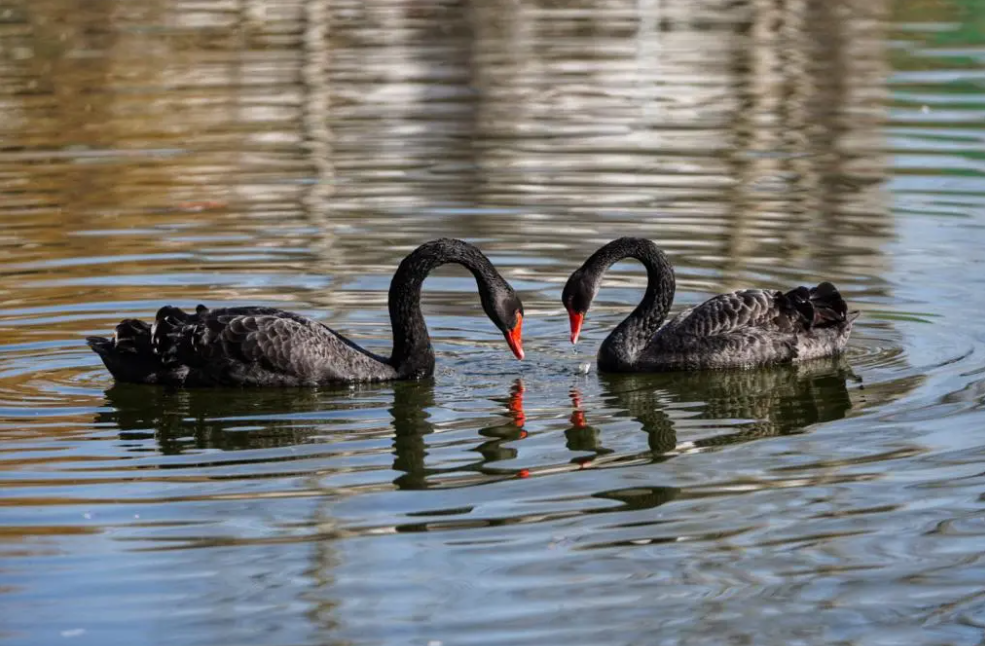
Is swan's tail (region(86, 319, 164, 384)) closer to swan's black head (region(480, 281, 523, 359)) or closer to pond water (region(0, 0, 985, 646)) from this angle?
pond water (region(0, 0, 985, 646))

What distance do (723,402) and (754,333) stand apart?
711mm

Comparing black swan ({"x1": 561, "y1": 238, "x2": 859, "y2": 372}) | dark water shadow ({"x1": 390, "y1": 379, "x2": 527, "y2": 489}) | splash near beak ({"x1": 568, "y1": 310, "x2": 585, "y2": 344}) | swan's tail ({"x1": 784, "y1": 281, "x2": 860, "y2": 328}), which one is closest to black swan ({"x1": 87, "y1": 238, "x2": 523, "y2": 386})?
dark water shadow ({"x1": 390, "y1": 379, "x2": 527, "y2": 489})

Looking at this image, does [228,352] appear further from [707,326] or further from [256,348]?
[707,326]

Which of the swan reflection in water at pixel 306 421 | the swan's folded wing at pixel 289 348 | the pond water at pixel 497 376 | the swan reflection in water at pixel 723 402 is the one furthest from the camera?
the swan's folded wing at pixel 289 348

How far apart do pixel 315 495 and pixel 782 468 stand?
6.04ft

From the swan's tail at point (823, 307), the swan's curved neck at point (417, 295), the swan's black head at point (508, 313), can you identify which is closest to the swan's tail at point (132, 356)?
the swan's curved neck at point (417, 295)

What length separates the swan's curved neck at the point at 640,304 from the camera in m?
8.76

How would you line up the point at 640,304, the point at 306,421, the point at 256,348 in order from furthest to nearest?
1. the point at 640,304
2. the point at 256,348
3. the point at 306,421

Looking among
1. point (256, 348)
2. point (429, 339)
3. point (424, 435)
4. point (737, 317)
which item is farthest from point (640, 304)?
point (256, 348)

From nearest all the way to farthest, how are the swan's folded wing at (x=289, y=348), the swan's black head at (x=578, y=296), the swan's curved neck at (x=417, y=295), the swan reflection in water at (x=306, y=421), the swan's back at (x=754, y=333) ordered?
the swan reflection in water at (x=306, y=421)
the swan's folded wing at (x=289, y=348)
the swan's curved neck at (x=417, y=295)
the swan's black head at (x=578, y=296)
the swan's back at (x=754, y=333)

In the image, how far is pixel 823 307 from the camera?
8969mm

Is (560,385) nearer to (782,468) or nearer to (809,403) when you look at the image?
(809,403)

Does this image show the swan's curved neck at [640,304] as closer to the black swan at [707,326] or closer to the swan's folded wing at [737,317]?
the black swan at [707,326]

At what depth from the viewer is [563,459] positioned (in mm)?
7238
